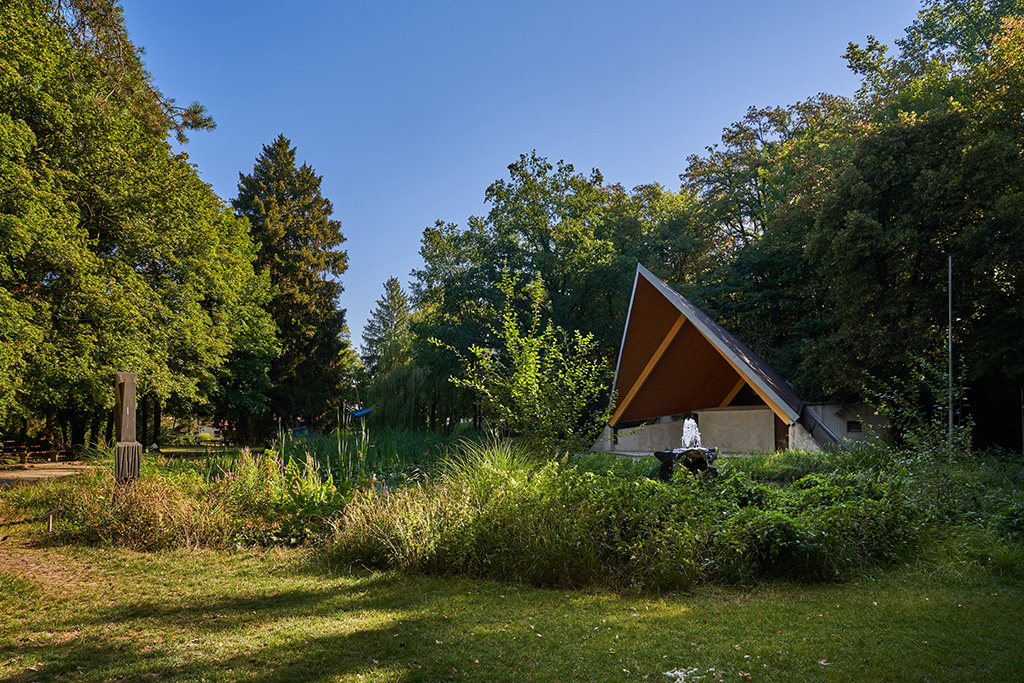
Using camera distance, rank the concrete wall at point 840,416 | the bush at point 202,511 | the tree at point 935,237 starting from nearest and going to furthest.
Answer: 1. the bush at point 202,511
2. the tree at point 935,237
3. the concrete wall at point 840,416

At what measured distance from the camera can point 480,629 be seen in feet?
13.5

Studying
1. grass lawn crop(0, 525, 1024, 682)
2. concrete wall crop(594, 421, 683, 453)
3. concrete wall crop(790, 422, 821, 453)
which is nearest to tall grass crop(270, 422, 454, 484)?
grass lawn crop(0, 525, 1024, 682)

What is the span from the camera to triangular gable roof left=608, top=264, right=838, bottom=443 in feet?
48.3

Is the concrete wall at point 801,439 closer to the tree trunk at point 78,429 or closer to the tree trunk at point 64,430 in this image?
the tree trunk at point 78,429

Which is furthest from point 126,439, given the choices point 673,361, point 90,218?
point 673,361

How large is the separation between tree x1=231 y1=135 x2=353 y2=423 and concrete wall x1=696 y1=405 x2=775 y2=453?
2029 cm

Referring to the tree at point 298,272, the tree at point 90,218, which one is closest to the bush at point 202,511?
the tree at point 90,218

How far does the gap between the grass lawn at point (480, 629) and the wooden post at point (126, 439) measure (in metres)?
2.38

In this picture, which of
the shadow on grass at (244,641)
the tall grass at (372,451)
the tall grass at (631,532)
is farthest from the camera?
the tall grass at (372,451)

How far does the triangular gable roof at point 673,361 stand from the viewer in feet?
48.3

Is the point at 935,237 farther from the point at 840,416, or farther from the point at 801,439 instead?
the point at 801,439

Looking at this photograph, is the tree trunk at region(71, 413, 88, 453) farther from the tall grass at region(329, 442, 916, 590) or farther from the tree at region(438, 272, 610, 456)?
the tall grass at region(329, 442, 916, 590)

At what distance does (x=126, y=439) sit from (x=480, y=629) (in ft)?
22.0

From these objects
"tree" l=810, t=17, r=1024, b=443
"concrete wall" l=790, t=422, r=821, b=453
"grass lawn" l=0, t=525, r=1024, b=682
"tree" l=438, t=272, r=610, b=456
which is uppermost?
"tree" l=810, t=17, r=1024, b=443
